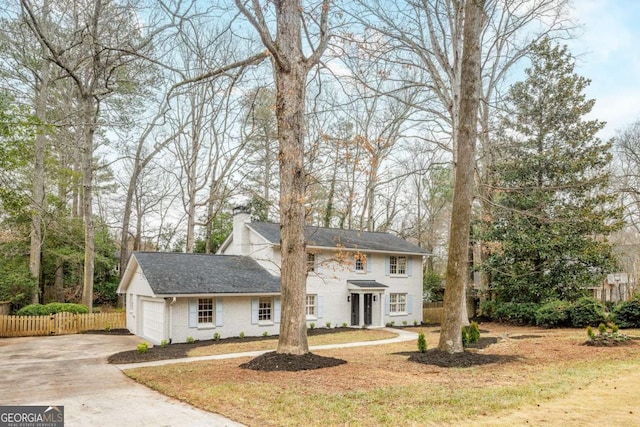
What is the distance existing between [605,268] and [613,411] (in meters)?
18.4

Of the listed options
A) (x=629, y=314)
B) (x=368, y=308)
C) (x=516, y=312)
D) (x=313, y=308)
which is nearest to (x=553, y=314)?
(x=516, y=312)

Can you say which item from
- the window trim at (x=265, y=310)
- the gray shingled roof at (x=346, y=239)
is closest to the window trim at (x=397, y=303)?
the gray shingled roof at (x=346, y=239)

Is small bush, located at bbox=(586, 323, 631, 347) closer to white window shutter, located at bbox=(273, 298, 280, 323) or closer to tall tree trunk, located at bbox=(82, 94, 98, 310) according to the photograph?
white window shutter, located at bbox=(273, 298, 280, 323)

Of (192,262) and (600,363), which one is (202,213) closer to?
(192,262)

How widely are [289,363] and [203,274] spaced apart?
403 inches

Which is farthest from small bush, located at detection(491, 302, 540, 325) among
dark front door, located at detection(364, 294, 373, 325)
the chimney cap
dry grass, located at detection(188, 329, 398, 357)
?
the chimney cap

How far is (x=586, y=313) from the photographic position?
19.5 meters

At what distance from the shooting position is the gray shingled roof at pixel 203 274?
680 inches

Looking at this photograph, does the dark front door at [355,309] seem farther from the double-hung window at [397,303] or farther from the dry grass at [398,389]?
the dry grass at [398,389]

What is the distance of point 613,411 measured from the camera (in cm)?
613

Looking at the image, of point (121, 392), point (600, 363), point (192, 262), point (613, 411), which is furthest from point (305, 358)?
point (192, 262)

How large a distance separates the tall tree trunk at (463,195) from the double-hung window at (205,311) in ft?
35.1

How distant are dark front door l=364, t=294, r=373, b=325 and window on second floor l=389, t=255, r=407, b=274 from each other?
2.12 metres

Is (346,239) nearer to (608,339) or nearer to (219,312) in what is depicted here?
(219,312)
